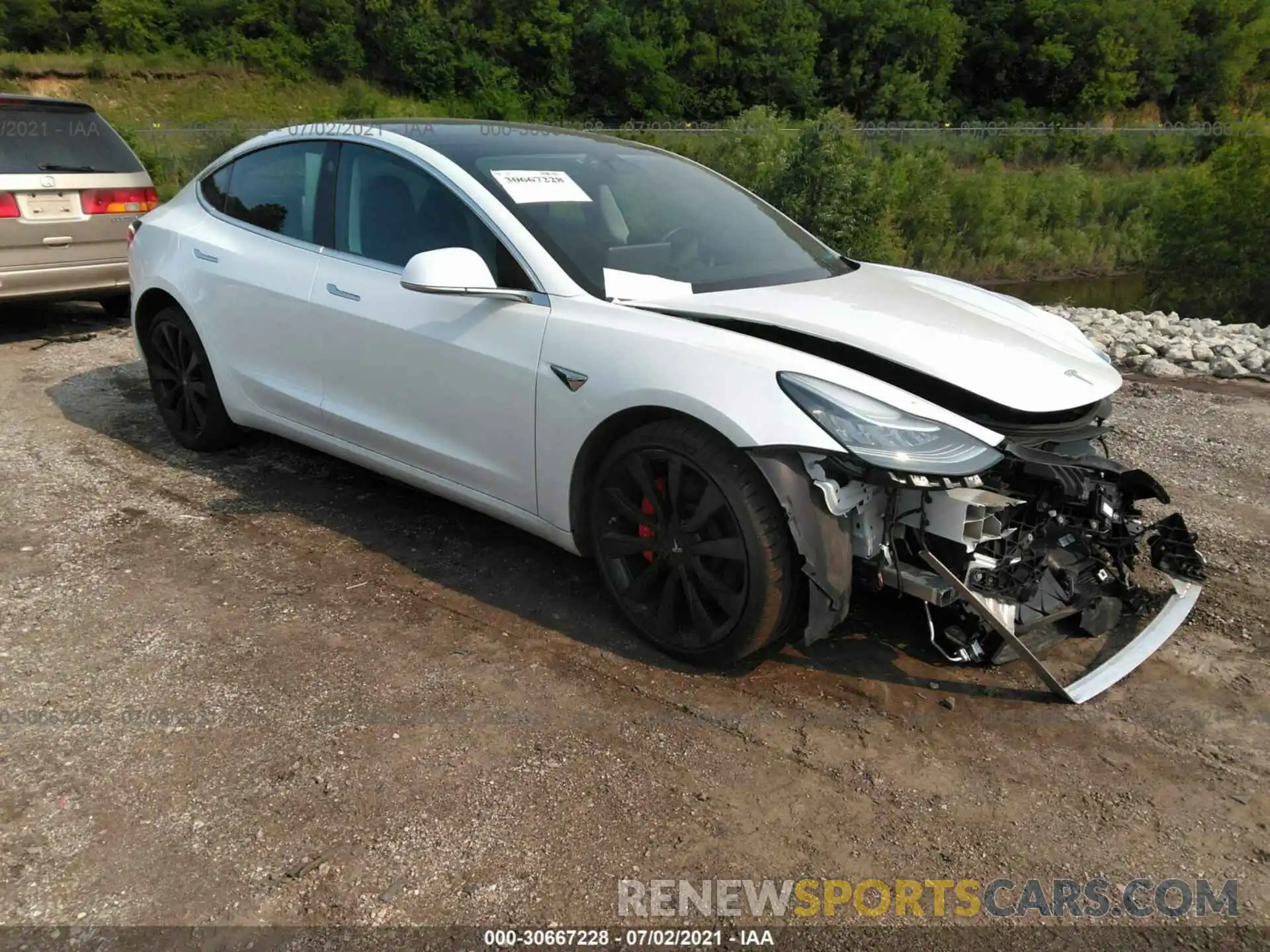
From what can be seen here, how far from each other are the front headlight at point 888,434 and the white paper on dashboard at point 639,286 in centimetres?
72

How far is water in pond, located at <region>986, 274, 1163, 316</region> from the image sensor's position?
49.8ft

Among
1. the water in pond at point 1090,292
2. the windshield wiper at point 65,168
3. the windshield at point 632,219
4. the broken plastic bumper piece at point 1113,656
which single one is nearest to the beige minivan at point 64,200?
the windshield wiper at point 65,168

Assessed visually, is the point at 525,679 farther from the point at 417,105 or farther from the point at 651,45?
the point at 651,45

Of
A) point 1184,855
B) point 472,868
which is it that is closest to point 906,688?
point 1184,855

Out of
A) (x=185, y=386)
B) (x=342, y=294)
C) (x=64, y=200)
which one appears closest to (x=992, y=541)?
(x=342, y=294)

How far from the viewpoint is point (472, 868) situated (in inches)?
90.6

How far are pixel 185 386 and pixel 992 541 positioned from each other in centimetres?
403

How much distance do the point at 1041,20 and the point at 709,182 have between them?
2339 inches

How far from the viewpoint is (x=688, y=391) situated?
2.87 meters

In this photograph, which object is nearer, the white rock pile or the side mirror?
the side mirror

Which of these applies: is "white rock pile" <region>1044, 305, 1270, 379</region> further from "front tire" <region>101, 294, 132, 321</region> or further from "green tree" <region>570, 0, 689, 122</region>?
"green tree" <region>570, 0, 689, 122</region>

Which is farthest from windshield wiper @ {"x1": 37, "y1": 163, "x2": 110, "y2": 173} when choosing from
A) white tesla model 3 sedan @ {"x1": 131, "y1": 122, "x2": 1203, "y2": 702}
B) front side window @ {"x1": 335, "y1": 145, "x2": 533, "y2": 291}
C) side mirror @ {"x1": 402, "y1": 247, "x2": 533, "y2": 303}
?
side mirror @ {"x1": 402, "y1": 247, "x2": 533, "y2": 303}

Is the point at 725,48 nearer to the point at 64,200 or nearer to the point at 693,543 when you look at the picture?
the point at 64,200

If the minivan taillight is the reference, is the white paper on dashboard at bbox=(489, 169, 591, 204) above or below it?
above
